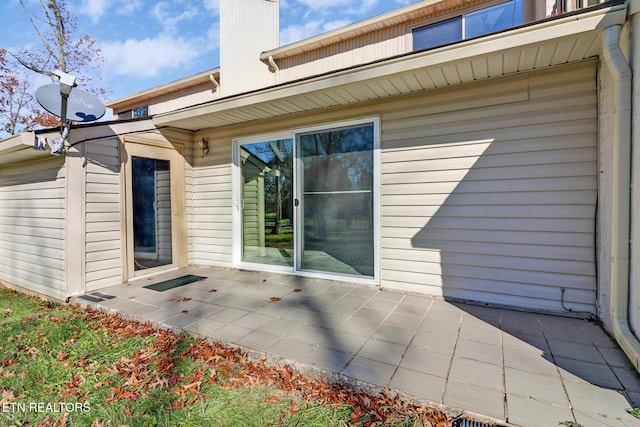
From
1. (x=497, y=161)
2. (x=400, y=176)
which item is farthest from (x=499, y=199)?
(x=400, y=176)

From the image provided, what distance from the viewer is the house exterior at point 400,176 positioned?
7.98 feet

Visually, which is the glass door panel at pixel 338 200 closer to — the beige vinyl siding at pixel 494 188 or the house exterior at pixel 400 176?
the house exterior at pixel 400 176

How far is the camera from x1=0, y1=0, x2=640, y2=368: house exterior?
2.43 metres

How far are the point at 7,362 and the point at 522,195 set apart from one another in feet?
15.2

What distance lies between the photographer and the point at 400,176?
344cm

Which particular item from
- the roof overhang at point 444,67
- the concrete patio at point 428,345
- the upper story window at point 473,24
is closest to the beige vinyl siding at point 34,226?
the concrete patio at point 428,345

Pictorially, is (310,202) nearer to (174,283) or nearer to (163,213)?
(174,283)

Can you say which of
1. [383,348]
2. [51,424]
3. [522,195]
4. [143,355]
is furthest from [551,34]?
[51,424]

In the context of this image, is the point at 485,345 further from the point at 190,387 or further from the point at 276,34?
the point at 276,34

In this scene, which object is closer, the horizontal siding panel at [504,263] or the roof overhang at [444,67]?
the roof overhang at [444,67]

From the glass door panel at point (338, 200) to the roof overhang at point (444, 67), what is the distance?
0.47 meters

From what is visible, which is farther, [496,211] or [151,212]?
[151,212]

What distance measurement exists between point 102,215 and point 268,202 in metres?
2.15

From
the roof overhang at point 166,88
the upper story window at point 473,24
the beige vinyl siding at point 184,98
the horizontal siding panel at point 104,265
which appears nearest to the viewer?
the horizontal siding panel at point 104,265
